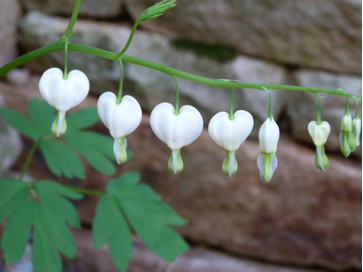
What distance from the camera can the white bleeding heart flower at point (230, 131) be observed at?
0.77 m

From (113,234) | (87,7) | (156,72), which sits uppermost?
(87,7)

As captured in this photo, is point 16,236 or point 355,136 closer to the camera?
point 355,136

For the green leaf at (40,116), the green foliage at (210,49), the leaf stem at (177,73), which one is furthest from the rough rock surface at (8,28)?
the leaf stem at (177,73)

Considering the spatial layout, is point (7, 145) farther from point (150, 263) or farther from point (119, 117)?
point (119, 117)

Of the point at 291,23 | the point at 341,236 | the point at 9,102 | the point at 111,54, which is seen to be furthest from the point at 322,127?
the point at 9,102

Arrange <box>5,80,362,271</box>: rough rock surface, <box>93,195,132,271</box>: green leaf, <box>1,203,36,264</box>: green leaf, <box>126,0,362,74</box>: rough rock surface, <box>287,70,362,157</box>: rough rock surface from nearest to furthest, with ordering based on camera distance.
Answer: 1. <box>1,203,36,264</box>: green leaf
2. <box>93,195,132,271</box>: green leaf
3. <box>126,0,362,74</box>: rough rock surface
4. <box>287,70,362,157</box>: rough rock surface
5. <box>5,80,362,271</box>: rough rock surface

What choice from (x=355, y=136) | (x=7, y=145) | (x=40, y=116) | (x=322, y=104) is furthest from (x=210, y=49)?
(x=355, y=136)

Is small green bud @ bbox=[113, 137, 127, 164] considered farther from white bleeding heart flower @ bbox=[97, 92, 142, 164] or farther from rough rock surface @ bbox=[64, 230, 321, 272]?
rough rock surface @ bbox=[64, 230, 321, 272]

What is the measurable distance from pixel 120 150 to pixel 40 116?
863 mm

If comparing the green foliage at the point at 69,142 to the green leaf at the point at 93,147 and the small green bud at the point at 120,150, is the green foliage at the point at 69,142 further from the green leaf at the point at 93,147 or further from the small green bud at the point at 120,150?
the small green bud at the point at 120,150

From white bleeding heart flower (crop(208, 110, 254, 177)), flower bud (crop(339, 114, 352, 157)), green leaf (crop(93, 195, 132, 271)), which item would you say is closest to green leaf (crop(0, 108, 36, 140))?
green leaf (crop(93, 195, 132, 271))

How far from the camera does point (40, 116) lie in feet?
5.01

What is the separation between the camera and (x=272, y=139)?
765mm

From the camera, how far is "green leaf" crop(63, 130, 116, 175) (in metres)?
1.43
